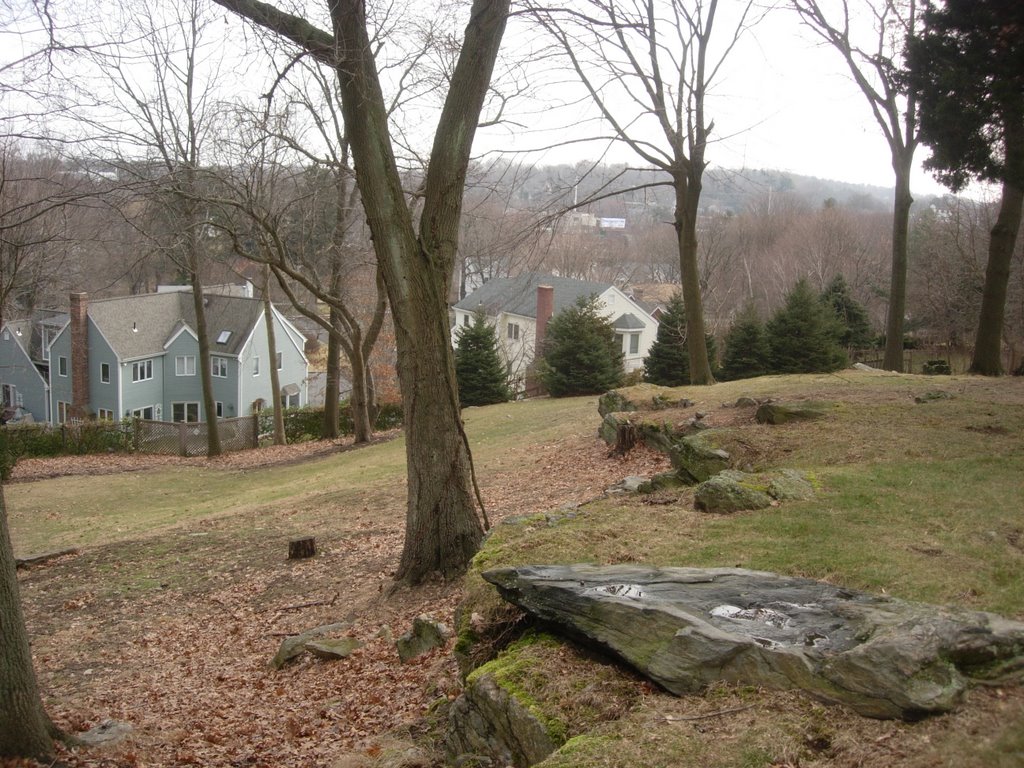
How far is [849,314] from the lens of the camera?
34062 millimetres

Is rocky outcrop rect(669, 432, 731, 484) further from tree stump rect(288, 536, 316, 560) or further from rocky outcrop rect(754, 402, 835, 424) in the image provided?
tree stump rect(288, 536, 316, 560)

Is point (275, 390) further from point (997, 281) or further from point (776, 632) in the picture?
point (776, 632)

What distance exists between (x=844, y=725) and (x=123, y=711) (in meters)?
5.86

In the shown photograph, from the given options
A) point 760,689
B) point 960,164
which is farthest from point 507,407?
point 760,689

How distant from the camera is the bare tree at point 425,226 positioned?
821 centimetres

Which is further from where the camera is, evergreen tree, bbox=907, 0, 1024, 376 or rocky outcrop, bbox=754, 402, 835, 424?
rocky outcrop, bbox=754, 402, 835, 424

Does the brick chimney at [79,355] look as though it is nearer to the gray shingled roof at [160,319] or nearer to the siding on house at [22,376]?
the gray shingled roof at [160,319]

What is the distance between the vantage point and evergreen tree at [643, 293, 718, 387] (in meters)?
29.3

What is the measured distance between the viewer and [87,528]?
16.0 m

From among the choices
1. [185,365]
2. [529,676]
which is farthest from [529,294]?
[529,676]

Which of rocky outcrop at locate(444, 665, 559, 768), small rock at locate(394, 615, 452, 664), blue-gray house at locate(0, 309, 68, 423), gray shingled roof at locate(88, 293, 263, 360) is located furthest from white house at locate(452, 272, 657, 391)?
rocky outcrop at locate(444, 665, 559, 768)

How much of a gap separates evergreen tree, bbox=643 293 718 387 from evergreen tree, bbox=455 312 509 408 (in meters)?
5.64

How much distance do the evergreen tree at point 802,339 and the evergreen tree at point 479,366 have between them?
32.9ft

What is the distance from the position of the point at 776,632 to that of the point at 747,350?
24.8 m
